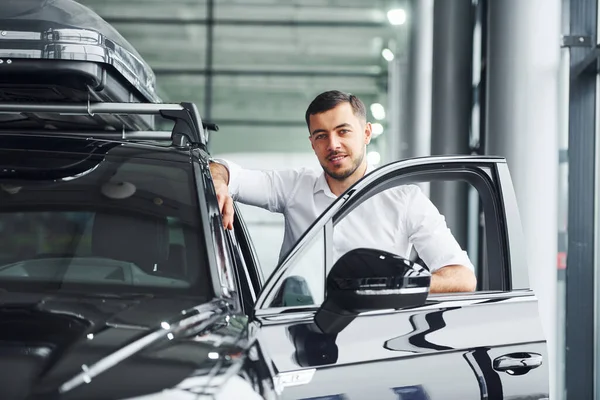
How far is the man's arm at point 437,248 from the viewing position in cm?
271

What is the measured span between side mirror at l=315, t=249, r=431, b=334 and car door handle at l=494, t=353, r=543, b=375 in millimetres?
459

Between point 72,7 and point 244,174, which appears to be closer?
point 72,7

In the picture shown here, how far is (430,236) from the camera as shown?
117 inches

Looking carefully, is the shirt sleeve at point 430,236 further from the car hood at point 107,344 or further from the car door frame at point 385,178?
the car hood at point 107,344

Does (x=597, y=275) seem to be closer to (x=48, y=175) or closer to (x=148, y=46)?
(x=48, y=175)

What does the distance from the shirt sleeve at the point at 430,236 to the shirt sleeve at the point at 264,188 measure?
1.77 feet

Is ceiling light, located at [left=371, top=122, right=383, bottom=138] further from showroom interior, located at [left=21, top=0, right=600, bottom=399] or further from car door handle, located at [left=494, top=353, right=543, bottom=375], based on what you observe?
car door handle, located at [left=494, top=353, right=543, bottom=375]

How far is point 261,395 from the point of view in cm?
166

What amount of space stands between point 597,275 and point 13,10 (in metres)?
4.71

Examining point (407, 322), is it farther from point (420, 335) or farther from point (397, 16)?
point (397, 16)

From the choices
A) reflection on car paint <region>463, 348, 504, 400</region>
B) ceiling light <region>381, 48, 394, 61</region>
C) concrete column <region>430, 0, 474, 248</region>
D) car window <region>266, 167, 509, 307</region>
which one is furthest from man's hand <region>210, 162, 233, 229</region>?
ceiling light <region>381, 48, 394, 61</region>

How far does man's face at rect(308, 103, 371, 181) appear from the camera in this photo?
3.29 meters

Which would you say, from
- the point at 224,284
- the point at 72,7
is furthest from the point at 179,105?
the point at 224,284

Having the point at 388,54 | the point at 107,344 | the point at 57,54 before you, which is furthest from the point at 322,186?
the point at 388,54
